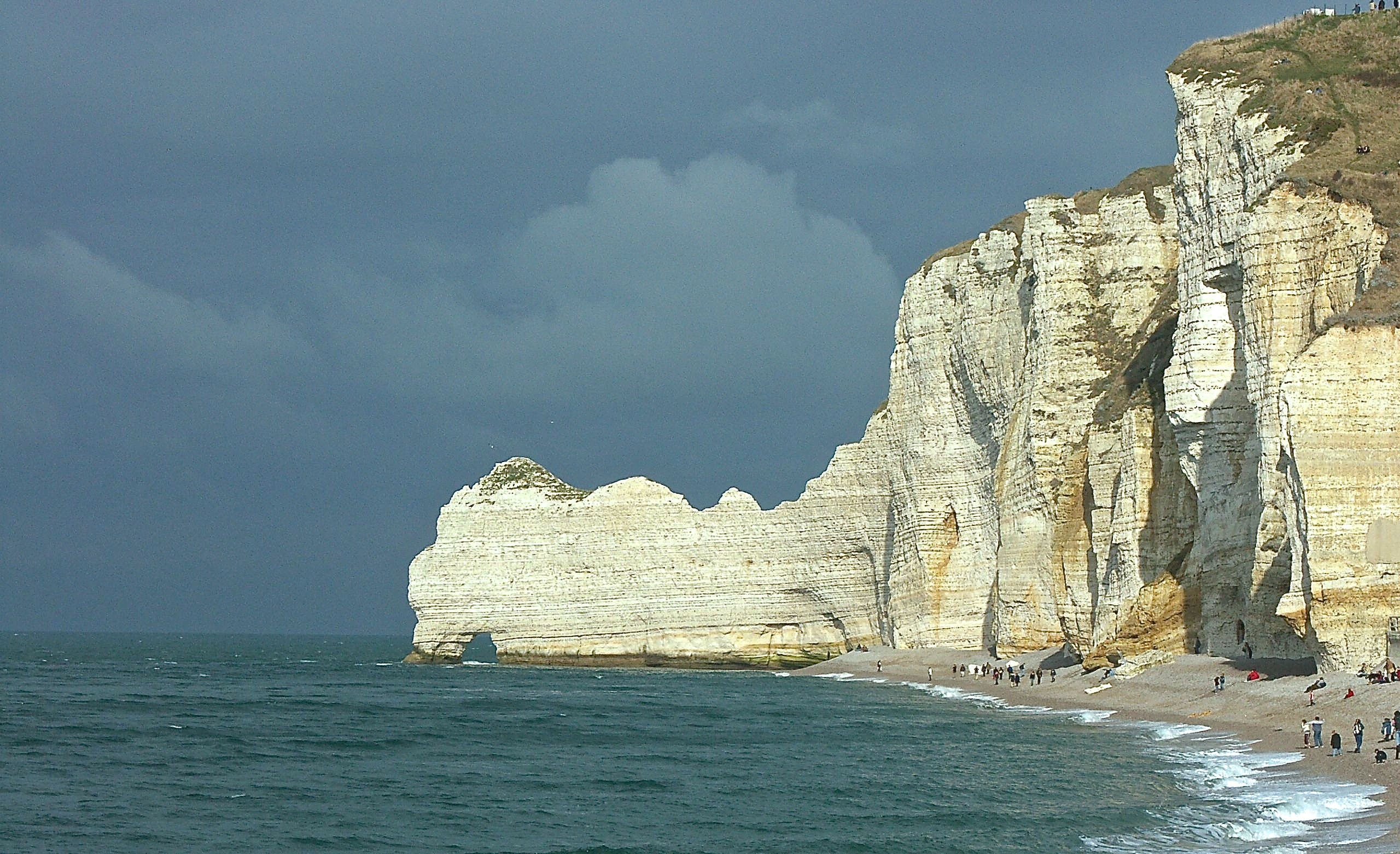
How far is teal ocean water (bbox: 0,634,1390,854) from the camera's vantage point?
73.8 ft

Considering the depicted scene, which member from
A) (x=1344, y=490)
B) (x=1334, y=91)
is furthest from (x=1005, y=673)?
(x=1334, y=91)

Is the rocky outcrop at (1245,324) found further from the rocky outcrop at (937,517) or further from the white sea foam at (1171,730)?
the rocky outcrop at (937,517)

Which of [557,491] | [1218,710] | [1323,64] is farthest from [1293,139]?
[557,491]

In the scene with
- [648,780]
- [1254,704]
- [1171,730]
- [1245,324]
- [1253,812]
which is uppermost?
[1245,324]

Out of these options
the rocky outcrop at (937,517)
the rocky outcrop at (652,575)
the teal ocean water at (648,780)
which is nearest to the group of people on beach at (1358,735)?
the teal ocean water at (648,780)

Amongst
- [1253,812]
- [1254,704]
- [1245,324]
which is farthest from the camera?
[1245,324]

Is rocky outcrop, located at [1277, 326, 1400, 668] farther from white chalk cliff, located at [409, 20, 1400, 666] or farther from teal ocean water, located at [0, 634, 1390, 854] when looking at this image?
teal ocean water, located at [0, 634, 1390, 854]

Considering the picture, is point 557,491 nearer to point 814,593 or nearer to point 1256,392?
point 814,593

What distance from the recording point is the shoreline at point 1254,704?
24.6 metres

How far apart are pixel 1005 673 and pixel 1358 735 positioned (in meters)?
26.8

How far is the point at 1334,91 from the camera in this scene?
39.1 metres

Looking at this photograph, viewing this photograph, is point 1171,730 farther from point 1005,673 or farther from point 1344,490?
point 1005,673

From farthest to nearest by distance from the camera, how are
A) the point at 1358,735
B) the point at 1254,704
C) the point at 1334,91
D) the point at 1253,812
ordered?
the point at 1334,91
the point at 1254,704
the point at 1358,735
the point at 1253,812

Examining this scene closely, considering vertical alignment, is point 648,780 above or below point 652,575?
below
